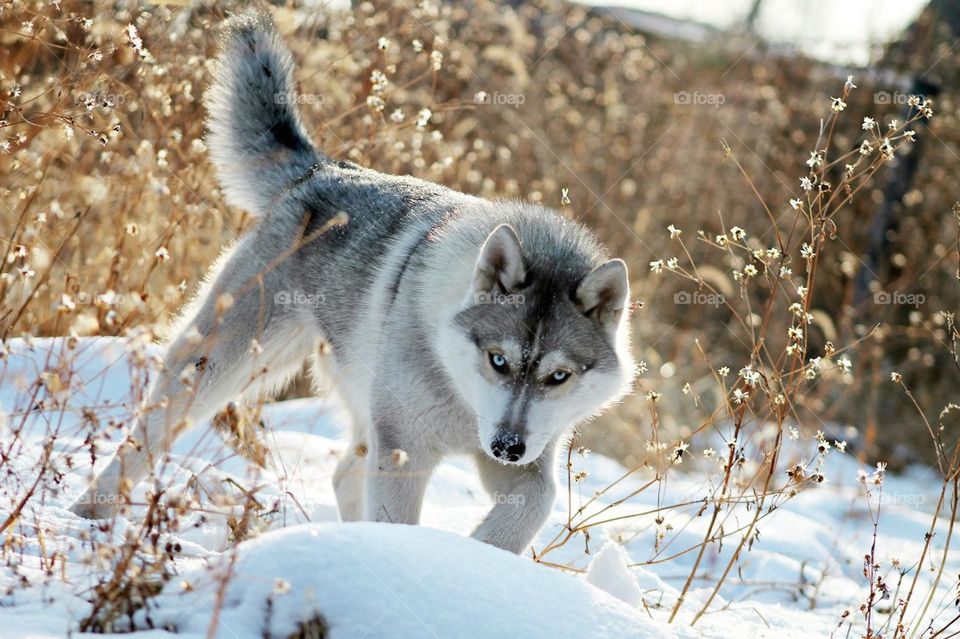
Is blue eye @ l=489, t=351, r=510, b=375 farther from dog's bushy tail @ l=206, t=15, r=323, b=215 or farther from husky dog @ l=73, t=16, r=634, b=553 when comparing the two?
dog's bushy tail @ l=206, t=15, r=323, b=215

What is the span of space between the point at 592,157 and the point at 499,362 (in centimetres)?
690

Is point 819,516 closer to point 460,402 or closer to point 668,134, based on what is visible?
point 460,402

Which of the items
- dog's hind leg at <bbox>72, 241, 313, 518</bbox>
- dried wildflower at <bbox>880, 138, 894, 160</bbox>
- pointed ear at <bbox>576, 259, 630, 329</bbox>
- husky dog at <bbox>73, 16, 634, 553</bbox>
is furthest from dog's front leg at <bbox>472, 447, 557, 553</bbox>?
dried wildflower at <bbox>880, 138, 894, 160</bbox>

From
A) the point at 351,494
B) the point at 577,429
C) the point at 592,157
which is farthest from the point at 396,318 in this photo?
the point at 592,157

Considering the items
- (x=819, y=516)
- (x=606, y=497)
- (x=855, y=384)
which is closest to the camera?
(x=606, y=497)

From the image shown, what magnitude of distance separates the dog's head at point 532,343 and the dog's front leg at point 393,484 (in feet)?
0.98

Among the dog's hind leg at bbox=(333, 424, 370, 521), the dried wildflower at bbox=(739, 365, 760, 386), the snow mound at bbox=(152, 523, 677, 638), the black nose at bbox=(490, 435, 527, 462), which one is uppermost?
the dried wildflower at bbox=(739, 365, 760, 386)

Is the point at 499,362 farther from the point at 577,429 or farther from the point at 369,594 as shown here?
the point at 369,594

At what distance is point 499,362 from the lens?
342cm

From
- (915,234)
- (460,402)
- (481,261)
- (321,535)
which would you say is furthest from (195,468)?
(915,234)

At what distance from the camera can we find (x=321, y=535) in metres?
2.27

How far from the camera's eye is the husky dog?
3.43 metres

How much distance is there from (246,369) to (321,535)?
72.7 inches

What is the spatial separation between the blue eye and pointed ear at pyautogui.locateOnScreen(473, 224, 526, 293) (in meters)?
0.27
